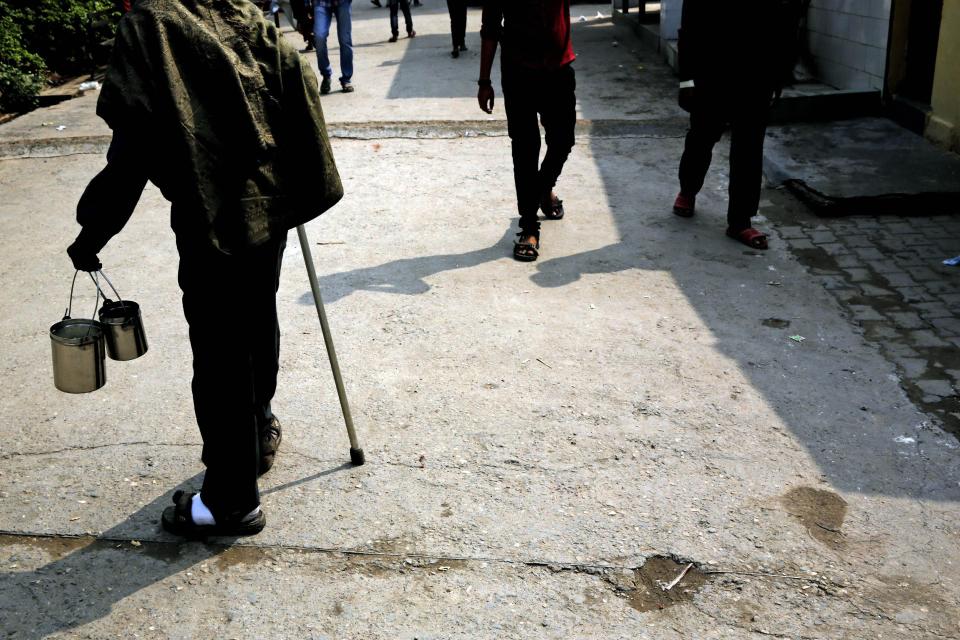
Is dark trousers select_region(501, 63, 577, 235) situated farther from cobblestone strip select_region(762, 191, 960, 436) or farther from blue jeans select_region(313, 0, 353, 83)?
blue jeans select_region(313, 0, 353, 83)

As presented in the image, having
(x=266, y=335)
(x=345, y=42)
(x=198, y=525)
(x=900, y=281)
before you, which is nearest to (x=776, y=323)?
(x=900, y=281)

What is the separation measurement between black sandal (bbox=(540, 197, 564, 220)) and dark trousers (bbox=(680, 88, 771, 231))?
0.97m

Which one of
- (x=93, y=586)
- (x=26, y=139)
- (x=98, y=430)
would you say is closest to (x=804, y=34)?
(x=26, y=139)

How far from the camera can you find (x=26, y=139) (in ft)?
30.4

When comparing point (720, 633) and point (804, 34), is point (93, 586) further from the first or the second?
point (804, 34)

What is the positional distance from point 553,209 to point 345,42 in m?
5.21

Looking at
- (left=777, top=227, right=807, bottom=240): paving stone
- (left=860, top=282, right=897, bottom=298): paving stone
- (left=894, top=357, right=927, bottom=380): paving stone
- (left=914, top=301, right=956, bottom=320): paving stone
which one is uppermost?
(left=777, top=227, right=807, bottom=240): paving stone

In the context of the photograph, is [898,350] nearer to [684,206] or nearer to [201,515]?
[684,206]

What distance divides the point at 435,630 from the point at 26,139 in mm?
8045

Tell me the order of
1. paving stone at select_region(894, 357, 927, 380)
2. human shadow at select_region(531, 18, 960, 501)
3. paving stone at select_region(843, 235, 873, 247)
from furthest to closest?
1. paving stone at select_region(843, 235, 873, 247)
2. paving stone at select_region(894, 357, 927, 380)
3. human shadow at select_region(531, 18, 960, 501)

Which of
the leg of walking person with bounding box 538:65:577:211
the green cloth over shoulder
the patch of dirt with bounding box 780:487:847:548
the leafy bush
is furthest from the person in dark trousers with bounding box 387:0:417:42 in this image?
the patch of dirt with bounding box 780:487:847:548

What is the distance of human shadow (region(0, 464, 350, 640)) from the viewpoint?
3.16 meters

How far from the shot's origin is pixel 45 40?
42.6ft

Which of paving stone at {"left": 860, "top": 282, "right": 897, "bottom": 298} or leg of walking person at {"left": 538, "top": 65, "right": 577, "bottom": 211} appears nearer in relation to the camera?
paving stone at {"left": 860, "top": 282, "right": 897, "bottom": 298}
